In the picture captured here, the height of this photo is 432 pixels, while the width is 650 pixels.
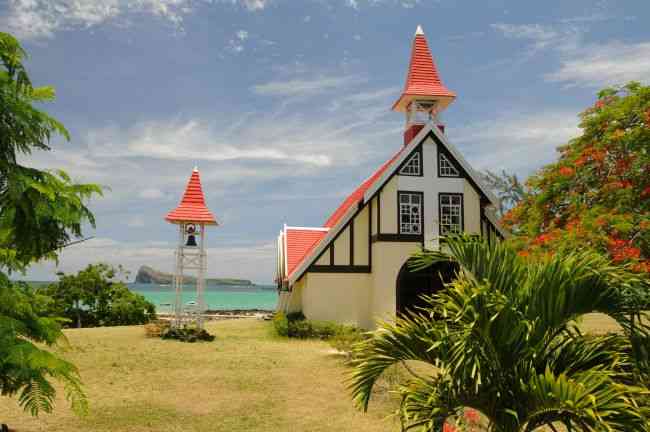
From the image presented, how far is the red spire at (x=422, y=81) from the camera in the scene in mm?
23062

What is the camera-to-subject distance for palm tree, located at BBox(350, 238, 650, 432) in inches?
Result: 185

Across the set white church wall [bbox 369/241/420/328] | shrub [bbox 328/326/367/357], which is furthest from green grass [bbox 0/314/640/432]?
white church wall [bbox 369/241/420/328]

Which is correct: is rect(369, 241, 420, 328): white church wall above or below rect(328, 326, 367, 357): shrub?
above

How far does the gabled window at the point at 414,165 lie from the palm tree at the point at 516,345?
16424 millimetres

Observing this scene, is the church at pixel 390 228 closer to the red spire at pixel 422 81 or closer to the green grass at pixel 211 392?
the red spire at pixel 422 81

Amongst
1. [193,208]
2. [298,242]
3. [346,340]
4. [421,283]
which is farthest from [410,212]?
[193,208]

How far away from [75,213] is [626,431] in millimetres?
4793

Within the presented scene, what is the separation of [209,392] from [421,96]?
16390 millimetres

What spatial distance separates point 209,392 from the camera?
11.3 metres

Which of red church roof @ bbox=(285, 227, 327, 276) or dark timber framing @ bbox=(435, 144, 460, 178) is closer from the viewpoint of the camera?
dark timber framing @ bbox=(435, 144, 460, 178)

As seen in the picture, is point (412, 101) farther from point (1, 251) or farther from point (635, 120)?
point (1, 251)

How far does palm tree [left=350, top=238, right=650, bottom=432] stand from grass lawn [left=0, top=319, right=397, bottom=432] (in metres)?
1.53

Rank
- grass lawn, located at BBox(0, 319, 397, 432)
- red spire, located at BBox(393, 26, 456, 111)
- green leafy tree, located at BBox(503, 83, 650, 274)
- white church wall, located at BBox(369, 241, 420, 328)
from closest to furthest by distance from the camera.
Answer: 1. grass lawn, located at BBox(0, 319, 397, 432)
2. green leafy tree, located at BBox(503, 83, 650, 274)
3. white church wall, located at BBox(369, 241, 420, 328)
4. red spire, located at BBox(393, 26, 456, 111)

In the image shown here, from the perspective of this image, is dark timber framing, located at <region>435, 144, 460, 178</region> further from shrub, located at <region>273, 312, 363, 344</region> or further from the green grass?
the green grass
